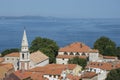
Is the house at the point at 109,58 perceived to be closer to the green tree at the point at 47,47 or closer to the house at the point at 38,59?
the green tree at the point at 47,47

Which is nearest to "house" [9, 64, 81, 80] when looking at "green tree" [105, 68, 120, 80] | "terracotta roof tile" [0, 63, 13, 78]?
"terracotta roof tile" [0, 63, 13, 78]

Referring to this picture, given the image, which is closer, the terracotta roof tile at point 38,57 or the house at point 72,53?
the terracotta roof tile at point 38,57

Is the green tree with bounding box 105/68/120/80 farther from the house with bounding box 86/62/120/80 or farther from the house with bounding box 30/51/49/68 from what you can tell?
the house with bounding box 30/51/49/68

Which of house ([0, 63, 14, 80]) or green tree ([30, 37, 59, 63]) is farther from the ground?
green tree ([30, 37, 59, 63])

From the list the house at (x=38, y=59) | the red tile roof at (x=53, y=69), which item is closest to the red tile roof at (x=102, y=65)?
the red tile roof at (x=53, y=69)

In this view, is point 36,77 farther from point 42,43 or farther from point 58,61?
point 42,43

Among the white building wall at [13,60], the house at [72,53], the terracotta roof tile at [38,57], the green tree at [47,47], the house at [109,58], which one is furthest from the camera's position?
the green tree at [47,47]

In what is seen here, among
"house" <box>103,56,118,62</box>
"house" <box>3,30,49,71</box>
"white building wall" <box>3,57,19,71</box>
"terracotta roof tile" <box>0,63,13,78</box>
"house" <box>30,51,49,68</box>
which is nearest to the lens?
"terracotta roof tile" <box>0,63,13,78</box>

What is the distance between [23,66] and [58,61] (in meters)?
9.23

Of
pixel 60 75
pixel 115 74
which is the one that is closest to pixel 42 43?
pixel 60 75

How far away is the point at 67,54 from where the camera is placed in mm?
49594

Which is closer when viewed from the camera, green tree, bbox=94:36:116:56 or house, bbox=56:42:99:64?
house, bbox=56:42:99:64

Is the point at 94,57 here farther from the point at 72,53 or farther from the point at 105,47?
the point at 105,47

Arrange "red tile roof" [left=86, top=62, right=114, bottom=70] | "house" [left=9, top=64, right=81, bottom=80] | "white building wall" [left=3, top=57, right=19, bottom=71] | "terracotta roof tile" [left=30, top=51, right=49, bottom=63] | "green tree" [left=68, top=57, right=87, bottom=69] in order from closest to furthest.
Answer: "house" [left=9, top=64, right=81, bottom=80] < "red tile roof" [left=86, top=62, right=114, bottom=70] < "terracotta roof tile" [left=30, top=51, right=49, bottom=63] < "white building wall" [left=3, top=57, right=19, bottom=71] < "green tree" [left=68, top=57, right=87, bottom=69]
